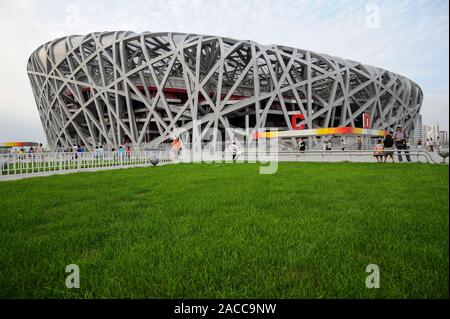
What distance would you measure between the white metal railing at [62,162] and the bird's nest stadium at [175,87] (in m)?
20.0

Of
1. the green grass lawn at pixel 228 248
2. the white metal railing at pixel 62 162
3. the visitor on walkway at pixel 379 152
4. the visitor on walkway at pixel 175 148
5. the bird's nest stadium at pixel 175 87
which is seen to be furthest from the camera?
the bird's nest stadium at pixel 175 87

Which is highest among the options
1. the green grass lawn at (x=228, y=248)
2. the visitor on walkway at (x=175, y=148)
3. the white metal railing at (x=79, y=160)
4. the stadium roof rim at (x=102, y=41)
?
the stadium roof rim at (x=102, y=41)

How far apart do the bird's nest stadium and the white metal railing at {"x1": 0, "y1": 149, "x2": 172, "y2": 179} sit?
65.7 feet

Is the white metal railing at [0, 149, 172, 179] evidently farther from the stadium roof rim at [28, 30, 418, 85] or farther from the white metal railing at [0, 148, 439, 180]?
the stadium roof rim at [28, 30, 418, 85]

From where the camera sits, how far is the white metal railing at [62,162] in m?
9.47

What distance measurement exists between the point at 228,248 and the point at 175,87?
4032 centimetres

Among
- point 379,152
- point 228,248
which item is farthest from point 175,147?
point 228,248

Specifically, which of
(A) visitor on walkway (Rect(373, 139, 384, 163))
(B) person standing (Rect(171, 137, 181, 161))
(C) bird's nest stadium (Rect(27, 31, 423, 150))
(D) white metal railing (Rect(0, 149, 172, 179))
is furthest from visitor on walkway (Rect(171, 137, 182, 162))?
(C) bird's nest stadium (Rect(27, 31, 423, 150))

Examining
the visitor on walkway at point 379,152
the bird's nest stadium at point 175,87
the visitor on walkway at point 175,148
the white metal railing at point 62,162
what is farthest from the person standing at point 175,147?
the bird's nest stadium at point 175,87

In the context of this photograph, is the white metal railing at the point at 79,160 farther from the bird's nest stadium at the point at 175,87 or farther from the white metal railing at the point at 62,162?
the bird's nest stadium at the point at 175,87

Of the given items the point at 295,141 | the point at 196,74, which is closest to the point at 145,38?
the point at 196,74

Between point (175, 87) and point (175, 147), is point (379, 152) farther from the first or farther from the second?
point (175, 87)

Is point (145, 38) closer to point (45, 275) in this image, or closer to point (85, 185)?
point (85, 185)

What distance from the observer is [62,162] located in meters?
12.1
